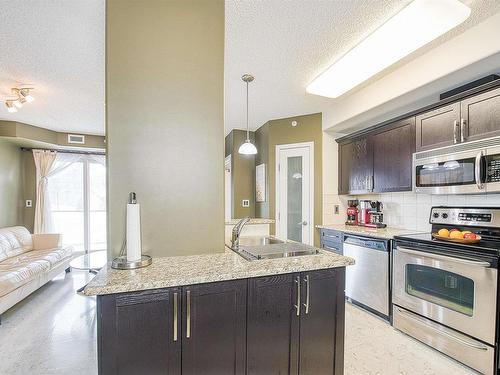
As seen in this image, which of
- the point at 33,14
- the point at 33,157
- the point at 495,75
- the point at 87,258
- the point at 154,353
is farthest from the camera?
the point at 33,157

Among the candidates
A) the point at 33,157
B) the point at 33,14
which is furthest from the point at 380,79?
the point at 33,157

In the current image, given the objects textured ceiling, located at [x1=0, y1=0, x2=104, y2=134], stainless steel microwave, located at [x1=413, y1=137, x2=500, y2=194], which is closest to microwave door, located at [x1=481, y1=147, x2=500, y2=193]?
stainless steel microwave, located at [x1=413, y1=137, x2=500, y2=194]

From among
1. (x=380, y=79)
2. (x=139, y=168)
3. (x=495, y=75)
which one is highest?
(x=380, y=79)

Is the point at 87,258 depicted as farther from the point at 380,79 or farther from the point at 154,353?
the point at 380,79

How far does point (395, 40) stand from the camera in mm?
1940

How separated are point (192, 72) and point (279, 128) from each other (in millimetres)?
2625

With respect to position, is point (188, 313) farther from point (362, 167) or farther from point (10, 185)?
point (10, 185)

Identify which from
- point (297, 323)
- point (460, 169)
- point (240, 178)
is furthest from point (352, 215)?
point (297, 323)

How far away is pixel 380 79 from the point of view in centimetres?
274

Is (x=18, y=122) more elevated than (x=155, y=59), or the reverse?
(x=18, y=122)

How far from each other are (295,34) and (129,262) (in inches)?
79.0

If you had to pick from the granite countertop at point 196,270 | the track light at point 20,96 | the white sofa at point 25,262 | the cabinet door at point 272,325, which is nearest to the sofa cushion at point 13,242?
the white sofa at point 25,262

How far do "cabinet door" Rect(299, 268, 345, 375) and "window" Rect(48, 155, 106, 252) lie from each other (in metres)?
5.56

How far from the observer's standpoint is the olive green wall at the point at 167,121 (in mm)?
1451
